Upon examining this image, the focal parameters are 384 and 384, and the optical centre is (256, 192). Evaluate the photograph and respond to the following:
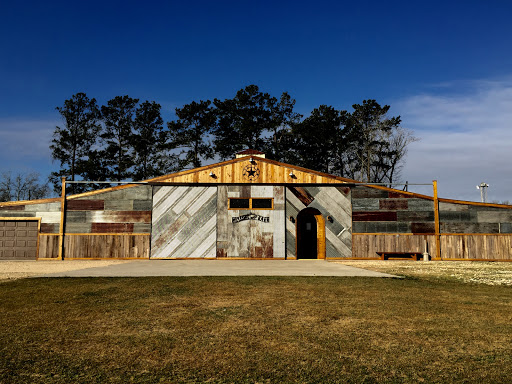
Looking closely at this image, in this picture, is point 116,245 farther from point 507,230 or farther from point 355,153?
point 355,153

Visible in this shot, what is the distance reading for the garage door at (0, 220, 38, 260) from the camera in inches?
813

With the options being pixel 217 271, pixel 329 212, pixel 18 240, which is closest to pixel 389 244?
pixel 329 212

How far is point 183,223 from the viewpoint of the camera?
20641mm

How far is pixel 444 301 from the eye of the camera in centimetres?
718

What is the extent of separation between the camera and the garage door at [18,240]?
20.7 metres

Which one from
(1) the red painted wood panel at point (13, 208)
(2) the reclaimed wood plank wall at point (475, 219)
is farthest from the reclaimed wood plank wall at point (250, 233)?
(1) the red painted wood panel at point (13, 208)

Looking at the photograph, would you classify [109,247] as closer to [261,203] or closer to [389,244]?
[261,203]

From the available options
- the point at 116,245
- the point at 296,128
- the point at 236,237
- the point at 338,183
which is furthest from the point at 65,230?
the point at 296,128

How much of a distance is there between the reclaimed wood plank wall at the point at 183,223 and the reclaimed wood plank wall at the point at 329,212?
4137 mm

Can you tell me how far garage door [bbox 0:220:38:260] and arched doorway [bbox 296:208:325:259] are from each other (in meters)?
14.3

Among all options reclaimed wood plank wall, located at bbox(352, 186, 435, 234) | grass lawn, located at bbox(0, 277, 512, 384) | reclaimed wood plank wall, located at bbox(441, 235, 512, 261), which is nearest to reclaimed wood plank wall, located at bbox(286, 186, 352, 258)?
reclaimed wood plank wall, located at bbox(352, 186, 435, 234)

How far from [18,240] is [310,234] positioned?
1588 cm

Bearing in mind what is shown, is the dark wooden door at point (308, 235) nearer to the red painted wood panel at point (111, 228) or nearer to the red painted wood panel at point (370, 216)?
the red painted wood panel at point (370, 216)

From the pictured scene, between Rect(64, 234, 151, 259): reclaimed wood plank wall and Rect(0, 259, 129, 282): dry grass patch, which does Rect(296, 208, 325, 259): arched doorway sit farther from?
Rect(0, 259, 129, 282): dry grass patch
